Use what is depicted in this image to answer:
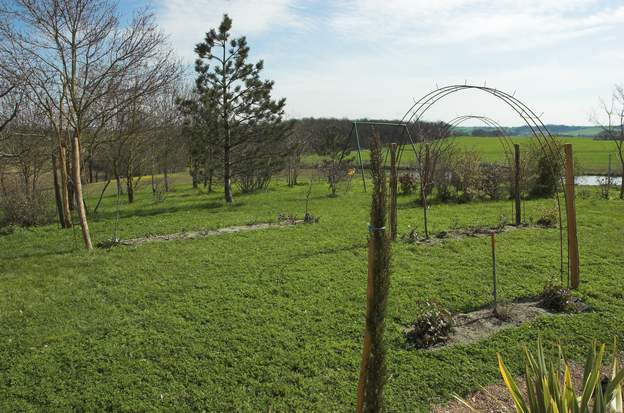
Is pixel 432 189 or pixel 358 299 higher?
pixel 432 189

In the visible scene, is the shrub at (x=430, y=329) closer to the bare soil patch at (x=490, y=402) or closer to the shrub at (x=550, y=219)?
the bare soil patch at (x=490, y=402)

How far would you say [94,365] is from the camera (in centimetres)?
368

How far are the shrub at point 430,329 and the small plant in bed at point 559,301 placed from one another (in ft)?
4.72

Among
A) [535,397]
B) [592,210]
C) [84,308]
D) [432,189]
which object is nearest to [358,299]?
[535,397]

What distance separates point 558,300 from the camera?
15.4ft

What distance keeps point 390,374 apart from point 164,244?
19.4 ft

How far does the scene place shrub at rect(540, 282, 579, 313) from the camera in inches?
183

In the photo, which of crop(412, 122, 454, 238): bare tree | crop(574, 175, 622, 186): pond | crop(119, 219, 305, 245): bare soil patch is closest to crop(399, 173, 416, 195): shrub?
crop(412, 122, 454, 238): bare tree

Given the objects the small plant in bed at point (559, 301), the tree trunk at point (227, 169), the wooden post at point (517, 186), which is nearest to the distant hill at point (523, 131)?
the wooden post at point (517, 186)

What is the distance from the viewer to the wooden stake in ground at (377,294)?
2.04m

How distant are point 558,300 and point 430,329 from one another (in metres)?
1.80

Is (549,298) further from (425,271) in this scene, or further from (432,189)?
(432,189)

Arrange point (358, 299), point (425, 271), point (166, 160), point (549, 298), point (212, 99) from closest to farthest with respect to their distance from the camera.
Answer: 1. point (549, 298)
2. point (358, 299)
3. point (425, 271)
4. point (212, 99)
5. point (166, 160)

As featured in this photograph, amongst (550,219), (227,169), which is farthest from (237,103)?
(550,219)
